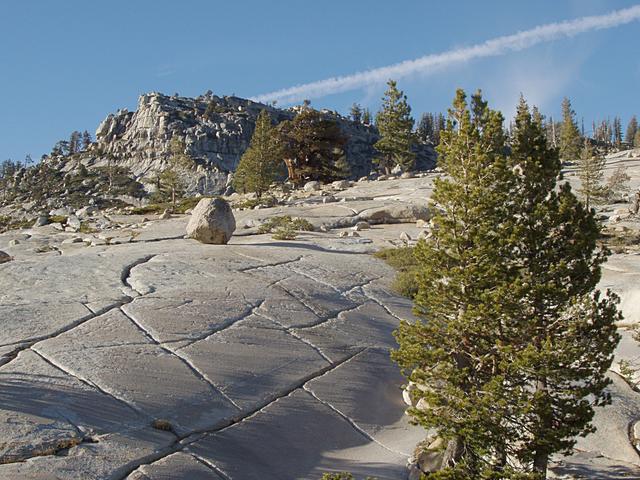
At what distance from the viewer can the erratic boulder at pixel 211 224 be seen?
991 inches

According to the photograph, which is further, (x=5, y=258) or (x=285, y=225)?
(x=285, y=225)

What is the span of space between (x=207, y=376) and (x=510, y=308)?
599 centimetres

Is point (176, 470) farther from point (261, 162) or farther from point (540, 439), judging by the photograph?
point (261, 162)

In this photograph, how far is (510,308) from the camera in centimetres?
984

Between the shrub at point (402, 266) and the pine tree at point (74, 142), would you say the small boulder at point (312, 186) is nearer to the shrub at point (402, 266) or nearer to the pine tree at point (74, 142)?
the shrub at point (402, 266)

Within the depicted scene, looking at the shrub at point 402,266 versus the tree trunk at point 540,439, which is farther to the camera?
the shrub at point 402,266

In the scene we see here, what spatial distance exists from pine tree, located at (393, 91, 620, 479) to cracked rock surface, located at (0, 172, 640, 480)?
5.54 feet

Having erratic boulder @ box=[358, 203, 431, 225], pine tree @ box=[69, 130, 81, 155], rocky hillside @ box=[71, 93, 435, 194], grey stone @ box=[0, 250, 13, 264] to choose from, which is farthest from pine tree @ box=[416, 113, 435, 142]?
grey stone @ box=[0, 250, 13, 264]

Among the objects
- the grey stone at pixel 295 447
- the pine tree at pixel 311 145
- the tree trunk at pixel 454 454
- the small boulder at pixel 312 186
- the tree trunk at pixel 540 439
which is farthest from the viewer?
the pine tree at pixel 311 145

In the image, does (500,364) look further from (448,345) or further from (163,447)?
(163,447)

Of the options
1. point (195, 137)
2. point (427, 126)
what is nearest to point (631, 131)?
point (427, 126)

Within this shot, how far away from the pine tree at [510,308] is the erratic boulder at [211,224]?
15693 mm

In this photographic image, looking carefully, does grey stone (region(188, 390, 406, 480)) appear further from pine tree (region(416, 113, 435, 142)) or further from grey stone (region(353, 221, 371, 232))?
pine tree (region(416, 113, 435, 142))

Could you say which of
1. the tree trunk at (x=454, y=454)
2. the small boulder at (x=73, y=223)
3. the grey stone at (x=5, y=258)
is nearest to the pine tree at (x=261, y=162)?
the small boulder at (x=73, y=223)
